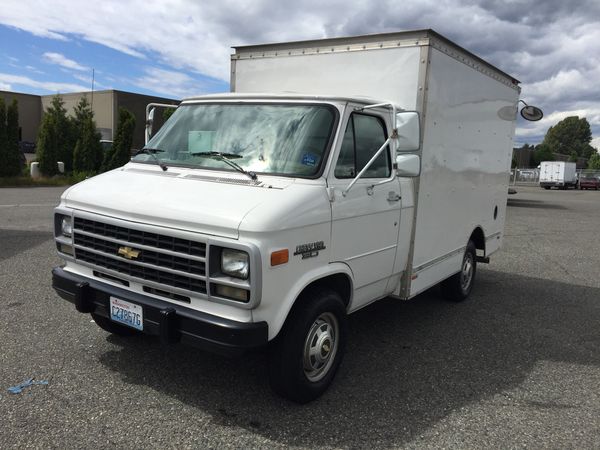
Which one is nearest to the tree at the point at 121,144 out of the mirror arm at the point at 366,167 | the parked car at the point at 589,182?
the mirror arm at the point at 366,167

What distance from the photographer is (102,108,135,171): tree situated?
77.0 feet

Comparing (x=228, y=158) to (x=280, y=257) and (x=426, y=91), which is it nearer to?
(x=280, y=257)

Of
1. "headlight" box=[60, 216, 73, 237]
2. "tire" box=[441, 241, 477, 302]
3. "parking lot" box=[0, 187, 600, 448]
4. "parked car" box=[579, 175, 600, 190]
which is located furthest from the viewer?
"parked car" box=[579, 175, 600, 190]

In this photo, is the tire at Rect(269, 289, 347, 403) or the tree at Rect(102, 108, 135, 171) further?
the tree at Rect(102, 108, 135, 171)

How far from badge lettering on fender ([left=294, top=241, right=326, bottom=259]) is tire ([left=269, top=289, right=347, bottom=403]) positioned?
311mm

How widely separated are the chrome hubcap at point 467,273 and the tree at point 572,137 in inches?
5085

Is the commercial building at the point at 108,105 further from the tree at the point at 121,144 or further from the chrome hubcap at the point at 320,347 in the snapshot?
the chrome hubcap at the point at 320,347

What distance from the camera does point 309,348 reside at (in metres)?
3.58

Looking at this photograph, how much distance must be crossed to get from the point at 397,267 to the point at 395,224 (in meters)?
0.42

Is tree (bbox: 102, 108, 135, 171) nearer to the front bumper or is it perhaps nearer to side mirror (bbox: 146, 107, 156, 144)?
side mirror (bbox: 146, 107, 156, 144)

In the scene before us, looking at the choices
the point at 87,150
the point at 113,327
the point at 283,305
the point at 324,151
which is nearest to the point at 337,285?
the point at 283,305

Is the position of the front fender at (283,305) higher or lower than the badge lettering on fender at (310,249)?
lower

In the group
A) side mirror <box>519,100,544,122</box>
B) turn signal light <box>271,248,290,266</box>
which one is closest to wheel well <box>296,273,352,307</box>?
turn signal light <box>271,248,290,266</box>

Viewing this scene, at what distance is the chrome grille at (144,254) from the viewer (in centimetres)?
317
